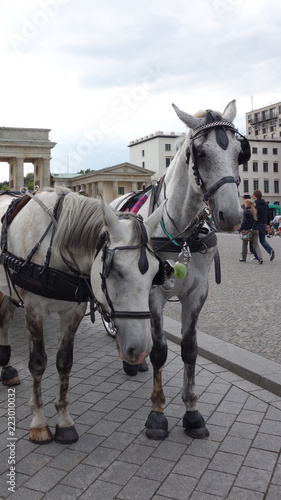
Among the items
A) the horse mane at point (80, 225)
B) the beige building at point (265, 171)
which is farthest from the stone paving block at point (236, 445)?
the beige building at point (265, 171)

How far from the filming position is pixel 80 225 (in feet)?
9.02

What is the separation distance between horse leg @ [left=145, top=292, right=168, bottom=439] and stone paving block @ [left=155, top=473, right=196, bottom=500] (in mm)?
526

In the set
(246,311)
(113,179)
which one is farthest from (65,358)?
(113,179)

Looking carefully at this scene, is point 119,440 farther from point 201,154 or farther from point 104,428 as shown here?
point 201,154

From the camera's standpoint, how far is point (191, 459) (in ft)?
10.1

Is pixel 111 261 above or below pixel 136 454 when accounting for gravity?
above

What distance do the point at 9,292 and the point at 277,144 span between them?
289ft

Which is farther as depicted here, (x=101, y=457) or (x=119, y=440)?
(x=119, y=440)

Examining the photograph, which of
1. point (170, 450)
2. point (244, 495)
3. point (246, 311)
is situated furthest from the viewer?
point (246, 311)

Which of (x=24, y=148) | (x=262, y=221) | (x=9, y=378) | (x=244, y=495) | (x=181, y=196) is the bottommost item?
(x=244, y=495)

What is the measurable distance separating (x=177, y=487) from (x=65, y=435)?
38.4 inches

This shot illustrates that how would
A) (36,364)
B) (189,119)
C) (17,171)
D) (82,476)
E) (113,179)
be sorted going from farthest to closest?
(113,179) → (17,171) → (36,364) → (189,119) → (82,476)

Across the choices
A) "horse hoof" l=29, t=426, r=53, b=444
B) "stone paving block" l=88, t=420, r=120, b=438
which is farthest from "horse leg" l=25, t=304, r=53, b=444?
"stone paving block" l=88, t=420, r=120, b=438

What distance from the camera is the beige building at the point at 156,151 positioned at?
9081 cm
